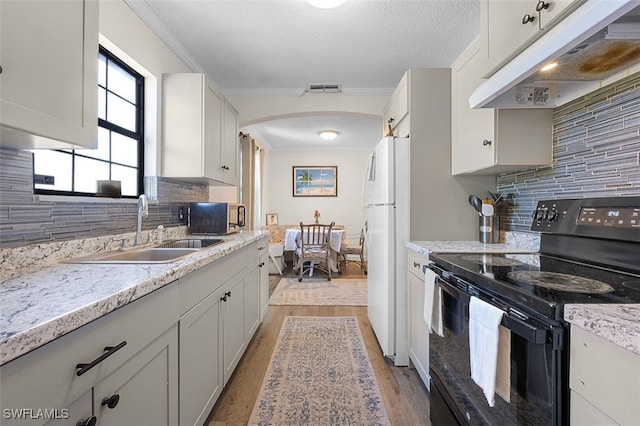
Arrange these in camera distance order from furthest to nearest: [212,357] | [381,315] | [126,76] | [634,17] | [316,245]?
[316,245] < [381,315] < [126,76] < [212,357] < [634,17]

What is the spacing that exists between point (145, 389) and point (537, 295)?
1.21 metres

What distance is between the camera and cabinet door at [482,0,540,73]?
43.3 inches

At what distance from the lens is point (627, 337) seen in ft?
1.83

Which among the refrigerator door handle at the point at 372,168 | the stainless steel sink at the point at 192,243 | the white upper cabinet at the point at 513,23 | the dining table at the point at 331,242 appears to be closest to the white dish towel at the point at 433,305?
the white upper cabinet at the point at 513,23

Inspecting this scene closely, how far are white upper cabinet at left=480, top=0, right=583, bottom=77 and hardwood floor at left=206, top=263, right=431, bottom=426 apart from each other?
182 cm

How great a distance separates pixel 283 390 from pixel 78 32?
203cm

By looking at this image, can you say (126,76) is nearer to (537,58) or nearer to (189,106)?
(189,106)

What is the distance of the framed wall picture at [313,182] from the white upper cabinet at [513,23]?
5.25m

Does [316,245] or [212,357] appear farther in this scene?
[316,245]

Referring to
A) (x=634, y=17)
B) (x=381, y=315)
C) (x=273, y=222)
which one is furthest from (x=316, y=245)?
(x=634, y=17)

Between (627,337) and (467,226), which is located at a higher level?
(467,226)

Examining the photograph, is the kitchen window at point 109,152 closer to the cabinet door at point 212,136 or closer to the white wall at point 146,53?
the white wall at point 146,53

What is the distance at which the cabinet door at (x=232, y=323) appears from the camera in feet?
5.69

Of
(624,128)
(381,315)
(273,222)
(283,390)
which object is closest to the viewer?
(624,128)
